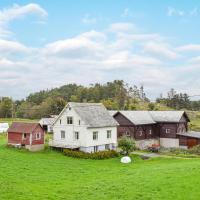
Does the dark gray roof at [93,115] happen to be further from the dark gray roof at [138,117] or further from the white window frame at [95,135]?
the dark gray roof at [138,117]

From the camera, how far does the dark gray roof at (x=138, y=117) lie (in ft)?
232

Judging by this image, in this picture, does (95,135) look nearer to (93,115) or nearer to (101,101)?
(93,115)

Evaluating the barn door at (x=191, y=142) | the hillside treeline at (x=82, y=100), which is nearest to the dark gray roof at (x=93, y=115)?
the barn door at (x=191, y=142)

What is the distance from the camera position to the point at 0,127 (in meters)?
85.5

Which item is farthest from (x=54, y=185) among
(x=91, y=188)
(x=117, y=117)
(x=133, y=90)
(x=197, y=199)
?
(x=133, y=90)

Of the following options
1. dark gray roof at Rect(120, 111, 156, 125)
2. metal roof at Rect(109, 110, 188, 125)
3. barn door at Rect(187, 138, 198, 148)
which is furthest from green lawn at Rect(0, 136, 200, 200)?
barn door at Rect(187, 138, 198, 148)

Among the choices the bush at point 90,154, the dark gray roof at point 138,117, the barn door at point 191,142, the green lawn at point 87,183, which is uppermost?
the dark gray roof at point 138,117

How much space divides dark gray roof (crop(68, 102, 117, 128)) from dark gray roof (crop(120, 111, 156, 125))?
8454 mm

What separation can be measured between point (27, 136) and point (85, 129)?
9.46m

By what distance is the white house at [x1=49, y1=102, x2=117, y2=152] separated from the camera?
58.2 m

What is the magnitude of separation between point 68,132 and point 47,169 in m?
20.8

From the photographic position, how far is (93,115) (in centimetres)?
6097

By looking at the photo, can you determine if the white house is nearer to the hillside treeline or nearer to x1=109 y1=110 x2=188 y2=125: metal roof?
x1=109 y1=110 x2=188 y2=125: metal roof

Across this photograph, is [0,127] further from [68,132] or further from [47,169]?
[47,169]
